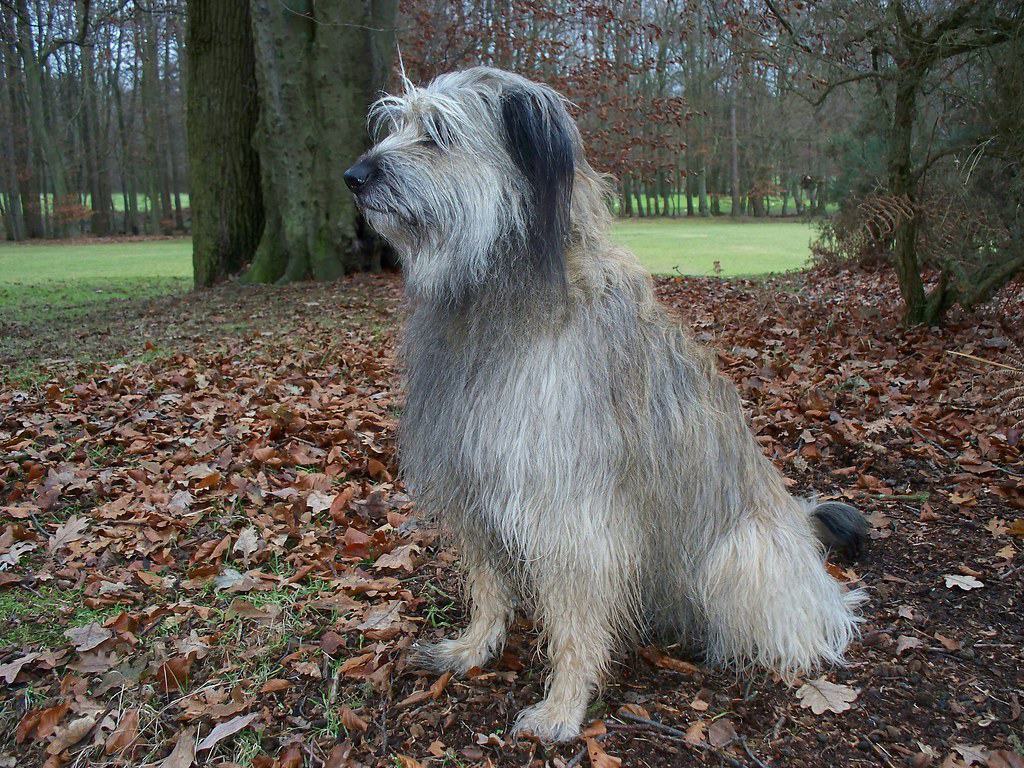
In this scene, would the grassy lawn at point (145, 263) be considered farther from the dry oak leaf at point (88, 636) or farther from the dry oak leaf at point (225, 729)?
the dry oak leaf at point (225, 729)

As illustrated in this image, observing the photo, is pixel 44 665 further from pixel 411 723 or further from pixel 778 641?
pixel 778 641

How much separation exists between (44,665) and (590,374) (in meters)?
2.25

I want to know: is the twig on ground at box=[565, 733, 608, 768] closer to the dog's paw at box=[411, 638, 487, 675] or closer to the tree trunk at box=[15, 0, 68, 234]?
the dog's paw at box=[411, 638, 487, 675]

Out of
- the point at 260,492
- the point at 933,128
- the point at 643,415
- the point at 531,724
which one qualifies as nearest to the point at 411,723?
the point at 531,724

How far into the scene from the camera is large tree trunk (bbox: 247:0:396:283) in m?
10.9

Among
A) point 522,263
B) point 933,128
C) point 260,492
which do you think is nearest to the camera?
point 522,263

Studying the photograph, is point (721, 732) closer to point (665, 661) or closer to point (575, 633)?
point (665, 661)

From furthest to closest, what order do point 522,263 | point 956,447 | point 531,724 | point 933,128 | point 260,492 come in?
point 933,128
point 956,447
point 260,492
point 531,724
point 522,263

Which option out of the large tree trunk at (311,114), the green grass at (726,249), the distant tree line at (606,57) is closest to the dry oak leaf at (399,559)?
the distant tree line at (606,57)

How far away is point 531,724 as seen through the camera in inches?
105

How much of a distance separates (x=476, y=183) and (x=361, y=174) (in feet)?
1.09

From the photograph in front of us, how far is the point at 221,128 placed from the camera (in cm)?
1164

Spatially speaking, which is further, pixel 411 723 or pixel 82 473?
pixel 82 473

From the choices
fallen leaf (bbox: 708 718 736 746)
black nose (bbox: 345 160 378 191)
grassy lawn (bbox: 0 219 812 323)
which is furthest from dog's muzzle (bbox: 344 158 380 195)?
grassy lawn (bbox: 0 219 812 323)
